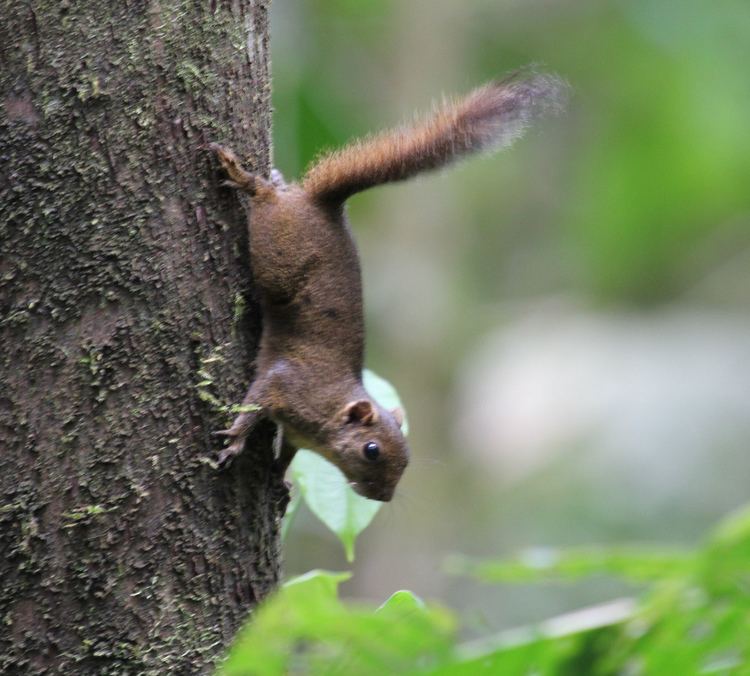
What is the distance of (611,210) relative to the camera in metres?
9.05

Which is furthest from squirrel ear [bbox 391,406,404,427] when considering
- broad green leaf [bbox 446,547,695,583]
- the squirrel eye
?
broad green leaf [bbox 446,547,695,583]

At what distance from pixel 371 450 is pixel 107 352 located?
895mm

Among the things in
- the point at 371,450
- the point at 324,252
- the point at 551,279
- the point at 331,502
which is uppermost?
the point at 551,279

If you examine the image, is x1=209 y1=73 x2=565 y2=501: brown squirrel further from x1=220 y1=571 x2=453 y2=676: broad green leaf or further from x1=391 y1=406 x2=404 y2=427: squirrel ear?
x1=220 y1=571 x2=453 y2=676: broad green leaf

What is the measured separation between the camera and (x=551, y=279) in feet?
34.1

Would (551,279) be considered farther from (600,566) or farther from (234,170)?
(600,566)

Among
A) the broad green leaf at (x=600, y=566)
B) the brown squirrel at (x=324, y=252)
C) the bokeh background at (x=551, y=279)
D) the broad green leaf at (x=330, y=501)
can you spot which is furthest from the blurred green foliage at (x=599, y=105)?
the broad green leaf at (x=600, y=566)

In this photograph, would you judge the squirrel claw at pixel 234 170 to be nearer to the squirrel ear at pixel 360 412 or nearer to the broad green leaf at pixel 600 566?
the squirrel ear at pixel 360 412

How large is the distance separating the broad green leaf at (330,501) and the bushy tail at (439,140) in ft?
1.61

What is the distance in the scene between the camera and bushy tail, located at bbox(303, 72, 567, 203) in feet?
6.43

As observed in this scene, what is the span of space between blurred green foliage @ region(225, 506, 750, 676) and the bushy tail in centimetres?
134

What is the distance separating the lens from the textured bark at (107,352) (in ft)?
5.26

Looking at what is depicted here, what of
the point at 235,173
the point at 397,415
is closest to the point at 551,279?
the point at 397,415

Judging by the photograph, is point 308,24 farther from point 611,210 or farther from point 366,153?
point 366,153
